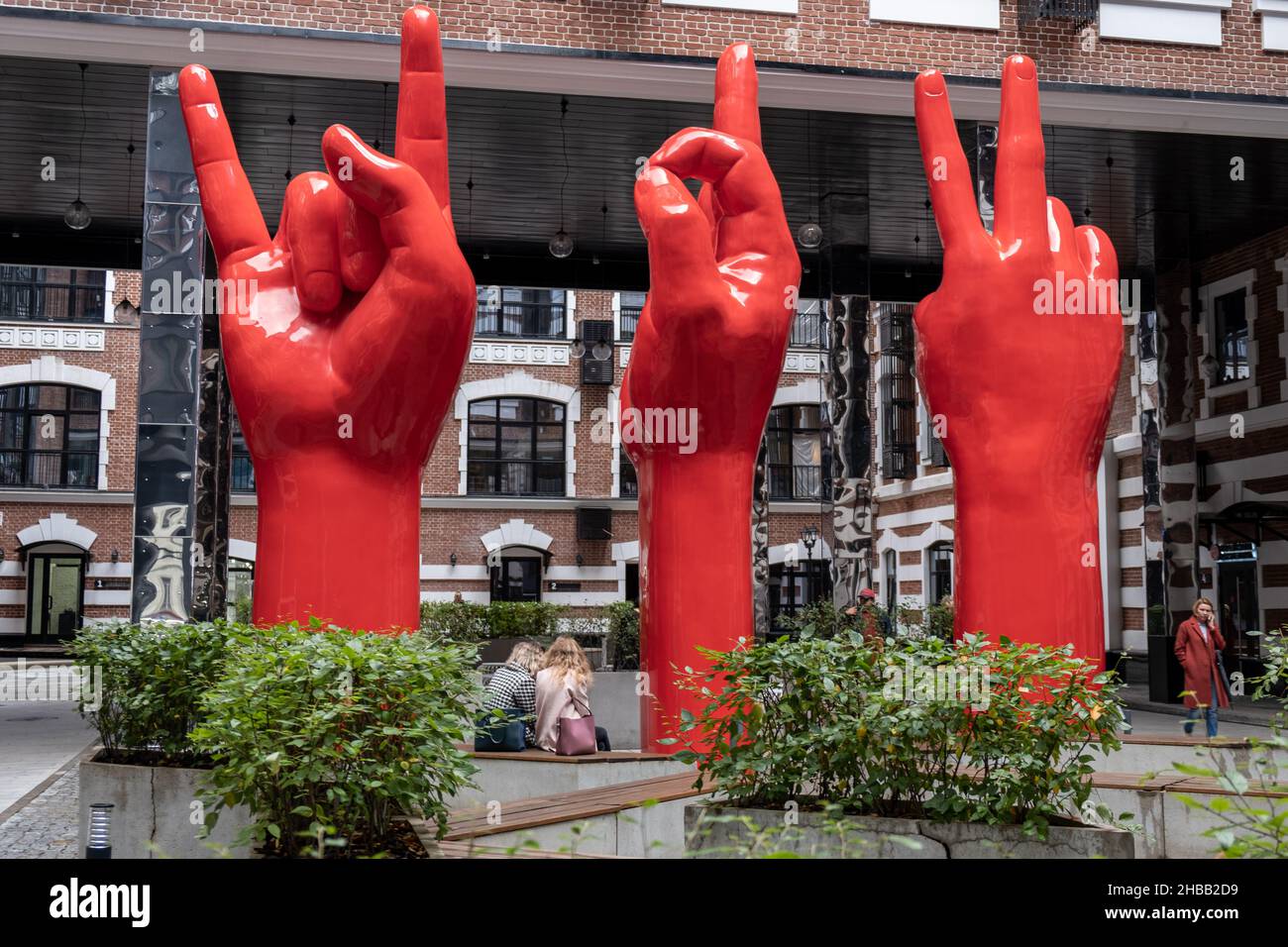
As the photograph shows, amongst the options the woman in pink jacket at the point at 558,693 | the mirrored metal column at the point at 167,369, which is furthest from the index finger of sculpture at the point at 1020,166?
the mirrored metal column at the point at 167,369

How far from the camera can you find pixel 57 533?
29.3 meters

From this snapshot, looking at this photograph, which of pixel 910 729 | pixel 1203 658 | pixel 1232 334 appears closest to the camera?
pixel 910 729

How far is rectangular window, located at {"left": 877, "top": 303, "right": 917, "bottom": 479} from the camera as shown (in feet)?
96.7

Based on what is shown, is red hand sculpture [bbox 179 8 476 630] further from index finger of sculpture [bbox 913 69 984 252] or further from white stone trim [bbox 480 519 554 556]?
white stone trim [bbox 480 519 554 556]

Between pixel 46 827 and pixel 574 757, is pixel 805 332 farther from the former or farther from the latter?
pixel 46 827

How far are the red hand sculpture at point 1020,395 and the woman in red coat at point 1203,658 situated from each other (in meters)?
4.79

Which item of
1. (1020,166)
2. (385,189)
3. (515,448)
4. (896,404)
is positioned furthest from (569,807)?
(515,448)

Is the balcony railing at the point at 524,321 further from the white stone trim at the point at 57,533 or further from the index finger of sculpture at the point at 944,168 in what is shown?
the index finger of sculpture at the point at 944,168

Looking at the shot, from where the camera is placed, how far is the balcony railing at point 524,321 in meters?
31.8

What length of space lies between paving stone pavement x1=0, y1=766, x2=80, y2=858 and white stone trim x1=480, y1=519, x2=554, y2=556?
67.3ft

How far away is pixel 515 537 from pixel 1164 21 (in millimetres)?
20806

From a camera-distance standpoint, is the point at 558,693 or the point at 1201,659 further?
the point at 1201,659

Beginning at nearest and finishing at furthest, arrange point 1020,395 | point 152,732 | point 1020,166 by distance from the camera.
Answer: point 152,732, point 1020,395, point 1020,166
